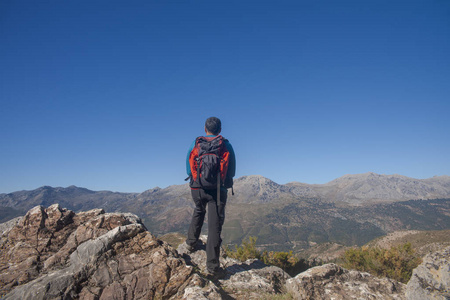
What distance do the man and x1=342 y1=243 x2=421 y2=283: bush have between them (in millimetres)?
23721

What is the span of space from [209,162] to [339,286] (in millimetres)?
5247

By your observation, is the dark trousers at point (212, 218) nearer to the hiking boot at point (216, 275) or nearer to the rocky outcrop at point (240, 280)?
the hiking boot at point (216, 275)

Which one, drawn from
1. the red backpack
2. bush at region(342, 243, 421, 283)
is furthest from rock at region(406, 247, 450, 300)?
bush at region(342, 243, 421, 283)

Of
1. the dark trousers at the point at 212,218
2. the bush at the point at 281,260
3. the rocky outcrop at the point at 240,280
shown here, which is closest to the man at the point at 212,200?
the dark trousers at the point at 212,218

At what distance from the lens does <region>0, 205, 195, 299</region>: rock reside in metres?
5.70

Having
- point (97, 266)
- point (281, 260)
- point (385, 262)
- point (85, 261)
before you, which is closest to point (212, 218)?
point (97, 266)

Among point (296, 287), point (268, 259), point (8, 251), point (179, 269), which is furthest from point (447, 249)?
point (268, 259)

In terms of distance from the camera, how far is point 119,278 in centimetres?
609

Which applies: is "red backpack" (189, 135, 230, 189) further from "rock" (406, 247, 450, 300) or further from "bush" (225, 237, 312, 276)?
"bush" (225, 237, 312, 276)

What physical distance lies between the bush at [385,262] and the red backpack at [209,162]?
80.7ft

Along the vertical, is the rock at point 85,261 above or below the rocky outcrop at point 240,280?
above

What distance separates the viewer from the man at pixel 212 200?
7.14 meters

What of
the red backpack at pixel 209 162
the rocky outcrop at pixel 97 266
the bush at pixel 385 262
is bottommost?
the bush at pixel 385 262

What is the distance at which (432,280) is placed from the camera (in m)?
5.82
